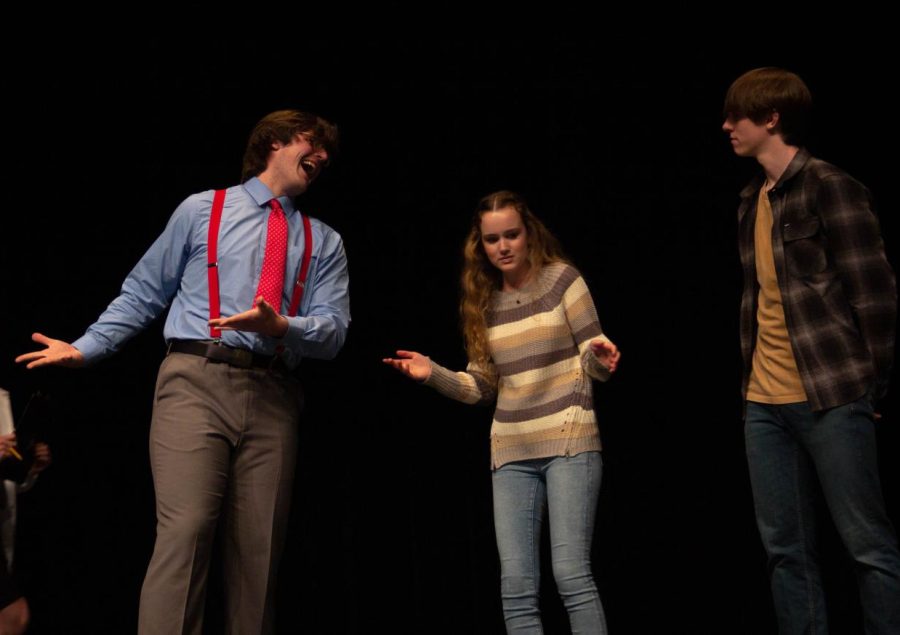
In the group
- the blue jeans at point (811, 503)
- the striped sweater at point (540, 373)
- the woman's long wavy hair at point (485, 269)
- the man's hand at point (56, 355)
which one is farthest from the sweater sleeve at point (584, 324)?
the man's hand at point (56, 355)

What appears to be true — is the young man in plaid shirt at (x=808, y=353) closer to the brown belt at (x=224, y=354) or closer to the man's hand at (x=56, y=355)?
the brown belt at (x=224, y=354)

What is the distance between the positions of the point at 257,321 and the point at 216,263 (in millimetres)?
308

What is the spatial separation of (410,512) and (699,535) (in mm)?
1053

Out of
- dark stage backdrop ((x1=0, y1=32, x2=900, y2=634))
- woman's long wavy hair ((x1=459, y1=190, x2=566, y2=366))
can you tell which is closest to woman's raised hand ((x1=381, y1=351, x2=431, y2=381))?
woman's long wavy hair ((x1=459, y1=190, x2=566, y2=366))

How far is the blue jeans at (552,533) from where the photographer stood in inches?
92.8

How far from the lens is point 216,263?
8.43 ft

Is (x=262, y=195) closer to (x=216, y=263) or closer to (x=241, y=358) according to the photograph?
(x=216, y=263)

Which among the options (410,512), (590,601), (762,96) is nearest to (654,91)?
(762,96)

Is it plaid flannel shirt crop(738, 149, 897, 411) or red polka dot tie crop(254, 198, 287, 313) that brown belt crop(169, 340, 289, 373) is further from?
plaid flannel shirt crop(738, 149, 897, 411)

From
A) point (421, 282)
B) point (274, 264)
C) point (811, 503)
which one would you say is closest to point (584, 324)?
point (811, 503)

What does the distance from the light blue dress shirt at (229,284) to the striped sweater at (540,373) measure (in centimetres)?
34

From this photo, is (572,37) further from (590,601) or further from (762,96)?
(590,601)

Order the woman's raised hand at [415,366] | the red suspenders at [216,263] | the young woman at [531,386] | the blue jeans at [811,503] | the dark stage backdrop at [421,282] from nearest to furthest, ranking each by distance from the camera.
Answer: the blue jeans at [811,503]
the young woman at [531,386]
the red suspenders at [216,263]
the woman's raised hand at [415,366]
the dark stage backdrop at [421,282]

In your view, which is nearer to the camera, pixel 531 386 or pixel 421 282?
pixel 531 386
